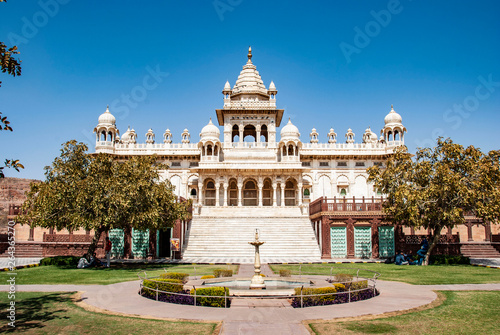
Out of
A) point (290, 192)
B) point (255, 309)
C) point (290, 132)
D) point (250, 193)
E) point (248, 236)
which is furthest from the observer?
point (290, 192)

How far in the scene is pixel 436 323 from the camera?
391 inches

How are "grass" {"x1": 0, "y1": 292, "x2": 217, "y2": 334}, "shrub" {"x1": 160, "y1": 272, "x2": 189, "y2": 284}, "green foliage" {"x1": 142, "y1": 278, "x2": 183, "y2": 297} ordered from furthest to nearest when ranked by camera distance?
"shrub" {"x1": 160, "y1": 272, "x2": 189, "y2": 284}
"green foliage" {"x1": 142, "y1": 278, "x2": 183, "y2": 297}
"grass" {"x1": 0, "y1": 292, "x2": 217, "y2": 334}

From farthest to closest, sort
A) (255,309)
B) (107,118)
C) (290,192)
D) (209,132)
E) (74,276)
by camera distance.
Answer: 1. (107,118)
2. (290,192)
3. (209,132)
4. (74,276)
5. (255,309)

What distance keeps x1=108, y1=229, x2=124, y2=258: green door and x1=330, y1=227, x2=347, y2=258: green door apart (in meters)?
15.3

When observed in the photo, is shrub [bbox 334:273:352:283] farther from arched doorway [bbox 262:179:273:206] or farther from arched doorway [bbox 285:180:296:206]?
arched doorway [bbox 285:180:296:206]

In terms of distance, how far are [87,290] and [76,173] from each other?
1051cm

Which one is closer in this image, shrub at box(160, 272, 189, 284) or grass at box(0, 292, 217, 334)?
grass at box(0, 292, 217, 334)

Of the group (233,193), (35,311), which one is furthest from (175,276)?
(233,193)

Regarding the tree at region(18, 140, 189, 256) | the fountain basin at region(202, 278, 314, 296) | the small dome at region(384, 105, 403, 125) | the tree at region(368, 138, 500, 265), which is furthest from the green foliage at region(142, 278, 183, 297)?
the small dome at region(384, 105, 403, 125)

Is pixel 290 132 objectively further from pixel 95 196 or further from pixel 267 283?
pixel 267 283

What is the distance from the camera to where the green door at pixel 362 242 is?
30359 mm

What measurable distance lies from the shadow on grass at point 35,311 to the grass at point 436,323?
631cm

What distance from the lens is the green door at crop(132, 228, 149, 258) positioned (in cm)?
3052

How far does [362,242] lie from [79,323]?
24.1 m
